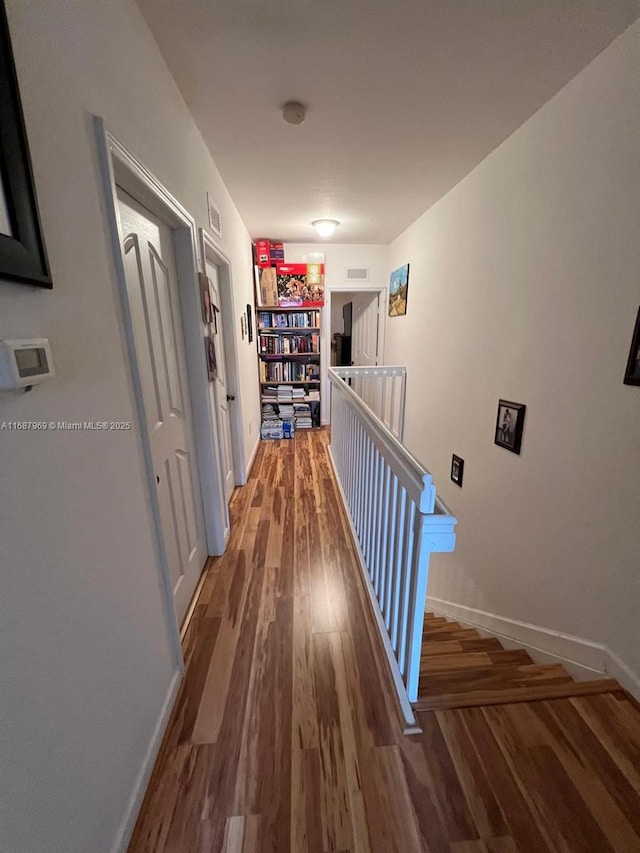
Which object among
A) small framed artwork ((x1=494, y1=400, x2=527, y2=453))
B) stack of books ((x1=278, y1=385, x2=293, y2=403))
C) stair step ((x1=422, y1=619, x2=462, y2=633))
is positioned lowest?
stair step ((x1=422, y1=619, x2=462, y2=633))

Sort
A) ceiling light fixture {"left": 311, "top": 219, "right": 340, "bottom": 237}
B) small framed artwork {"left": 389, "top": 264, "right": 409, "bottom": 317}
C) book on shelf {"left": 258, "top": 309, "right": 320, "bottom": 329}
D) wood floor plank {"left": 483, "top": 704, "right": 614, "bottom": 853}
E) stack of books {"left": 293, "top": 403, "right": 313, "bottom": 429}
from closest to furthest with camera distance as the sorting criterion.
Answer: wood floor plank {"left": 483, "top": 704, "right": 614, "bottom": 853} < ceiling light fixture {"left": 311, "top": 219, "right": 340, "bottom": 237} < small framed artwork {"left": 389, "top": 264, "right": 409, "bottom": 317} < book on shelf {"left": 258, "top": 309, "right": 320, "bottom": 329} < stack of books {"left": 293, "top": 403, "right": 313, "bottom": 429}

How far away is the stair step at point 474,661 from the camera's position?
1.48 metres

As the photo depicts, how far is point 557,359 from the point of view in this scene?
1.58 metres

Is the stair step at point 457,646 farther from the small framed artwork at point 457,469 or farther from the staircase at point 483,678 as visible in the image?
the small framed artwork at point 457,469

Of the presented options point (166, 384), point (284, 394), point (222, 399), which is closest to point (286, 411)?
point (284, 394)

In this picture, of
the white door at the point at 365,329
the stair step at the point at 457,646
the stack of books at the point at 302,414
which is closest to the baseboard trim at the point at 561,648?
the stair step at the point at 457,646

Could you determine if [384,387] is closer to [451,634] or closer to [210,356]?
[210,356]

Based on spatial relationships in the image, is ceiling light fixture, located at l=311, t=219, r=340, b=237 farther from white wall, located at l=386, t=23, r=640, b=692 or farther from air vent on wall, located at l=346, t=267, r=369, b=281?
white wall, located at l=386, t=23, r=640, b=692

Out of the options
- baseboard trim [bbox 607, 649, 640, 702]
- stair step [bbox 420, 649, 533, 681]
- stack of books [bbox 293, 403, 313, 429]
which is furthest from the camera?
stack of books [bbox 293, 403, 313, 429]

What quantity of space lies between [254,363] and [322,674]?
128 inches

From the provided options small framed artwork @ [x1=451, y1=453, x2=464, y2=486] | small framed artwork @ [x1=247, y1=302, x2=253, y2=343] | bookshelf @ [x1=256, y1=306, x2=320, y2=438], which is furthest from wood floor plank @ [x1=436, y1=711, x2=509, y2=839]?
bookshelf @ [x1=256, y1=306, x2=320, y2=438]

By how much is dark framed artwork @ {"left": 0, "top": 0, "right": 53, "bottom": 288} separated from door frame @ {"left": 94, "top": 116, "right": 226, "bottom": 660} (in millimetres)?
314

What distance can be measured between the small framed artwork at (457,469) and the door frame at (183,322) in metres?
1.82

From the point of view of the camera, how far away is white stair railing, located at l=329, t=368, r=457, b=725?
0.93m
